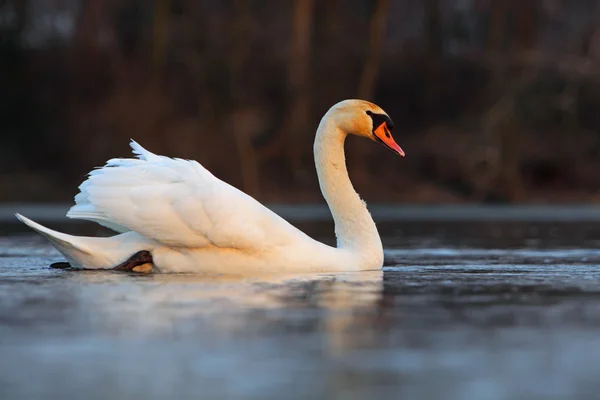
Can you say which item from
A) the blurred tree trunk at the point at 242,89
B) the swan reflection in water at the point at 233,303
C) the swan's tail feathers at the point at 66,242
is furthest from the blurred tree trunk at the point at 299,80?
the swan reflection in water at the point at 233,303

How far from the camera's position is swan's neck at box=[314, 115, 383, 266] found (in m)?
9.98

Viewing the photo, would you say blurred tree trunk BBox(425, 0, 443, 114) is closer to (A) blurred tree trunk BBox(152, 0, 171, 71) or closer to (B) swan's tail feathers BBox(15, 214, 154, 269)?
(A) blurred tree trunk BBox(152, 0, 171, 71)

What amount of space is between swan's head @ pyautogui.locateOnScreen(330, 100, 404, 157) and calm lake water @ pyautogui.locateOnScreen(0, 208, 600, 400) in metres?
1.00

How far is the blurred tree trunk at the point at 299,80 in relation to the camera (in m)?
27.2

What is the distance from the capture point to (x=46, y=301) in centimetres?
781

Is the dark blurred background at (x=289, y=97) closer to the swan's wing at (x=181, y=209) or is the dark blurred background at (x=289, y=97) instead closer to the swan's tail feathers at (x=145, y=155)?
the swan's tail feathers at (x=145, y=155)

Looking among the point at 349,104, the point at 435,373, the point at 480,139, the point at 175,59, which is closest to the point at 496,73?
the point at 480,139

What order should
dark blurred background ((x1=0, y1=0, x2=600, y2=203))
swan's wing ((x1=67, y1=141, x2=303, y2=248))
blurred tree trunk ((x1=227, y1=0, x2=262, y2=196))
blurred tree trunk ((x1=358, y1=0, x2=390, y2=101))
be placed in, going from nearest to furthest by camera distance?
swan's wing ((x1=67, y1=141, x2=303, y2=248)) → dark blurred background ((x1=0, y1=0, x2=600, y2=203)) → blurred tree trunk ((x1=227, y1=0, x2=262, y2=196)) → blurred tree trunk ((x1=358, y1=0, x2=390, y2=101))

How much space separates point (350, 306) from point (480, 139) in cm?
1964

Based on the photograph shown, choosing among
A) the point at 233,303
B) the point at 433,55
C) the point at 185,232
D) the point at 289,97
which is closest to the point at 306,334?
the point at 233,303

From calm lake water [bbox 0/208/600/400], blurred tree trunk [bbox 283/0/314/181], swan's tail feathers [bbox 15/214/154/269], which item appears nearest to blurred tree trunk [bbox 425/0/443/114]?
blurred tree trunk [bbox 283/0/314/181]

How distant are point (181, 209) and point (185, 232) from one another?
6.2 inches

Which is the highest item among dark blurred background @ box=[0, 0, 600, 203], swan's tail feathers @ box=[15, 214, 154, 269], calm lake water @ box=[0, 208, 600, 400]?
dark blurred background @ box=[0, 0, 600, 203]

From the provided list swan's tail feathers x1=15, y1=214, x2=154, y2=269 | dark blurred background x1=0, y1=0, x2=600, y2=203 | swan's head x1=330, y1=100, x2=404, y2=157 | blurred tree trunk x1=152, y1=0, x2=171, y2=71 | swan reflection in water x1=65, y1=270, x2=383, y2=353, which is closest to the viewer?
swan reflection in water x1=65, y1=270, x2=383, y2=353
